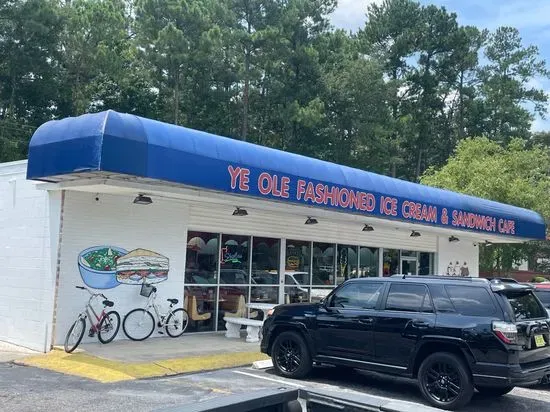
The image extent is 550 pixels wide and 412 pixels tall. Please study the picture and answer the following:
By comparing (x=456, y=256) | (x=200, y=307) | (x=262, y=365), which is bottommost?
(x=262, y=365)

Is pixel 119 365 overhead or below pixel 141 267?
below

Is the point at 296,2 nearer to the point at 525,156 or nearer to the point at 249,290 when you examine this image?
the point at 525,156

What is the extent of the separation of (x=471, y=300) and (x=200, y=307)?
8.05 metres

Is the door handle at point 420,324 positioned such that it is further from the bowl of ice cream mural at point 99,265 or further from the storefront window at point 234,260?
Result: the storefront window at point 234,260

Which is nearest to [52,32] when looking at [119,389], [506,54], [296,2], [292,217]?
[296,2]

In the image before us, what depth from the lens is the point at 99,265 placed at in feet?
42.7

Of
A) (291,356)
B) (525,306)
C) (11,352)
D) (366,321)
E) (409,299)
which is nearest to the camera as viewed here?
(525,306)

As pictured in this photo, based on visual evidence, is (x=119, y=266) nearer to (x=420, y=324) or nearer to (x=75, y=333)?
(x=75, y=333)

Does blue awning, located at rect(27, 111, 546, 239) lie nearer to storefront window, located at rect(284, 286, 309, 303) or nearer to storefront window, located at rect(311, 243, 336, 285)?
storefront window, located at rect(311, 243, 336, 285)

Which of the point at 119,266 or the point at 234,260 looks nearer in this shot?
the point at 119,266

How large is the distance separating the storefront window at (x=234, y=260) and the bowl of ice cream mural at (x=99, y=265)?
3.13 meters

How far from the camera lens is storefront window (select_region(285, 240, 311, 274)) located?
1780 centimetres

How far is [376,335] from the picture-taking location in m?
9.54

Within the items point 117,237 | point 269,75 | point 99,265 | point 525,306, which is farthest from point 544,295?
point 269,75
